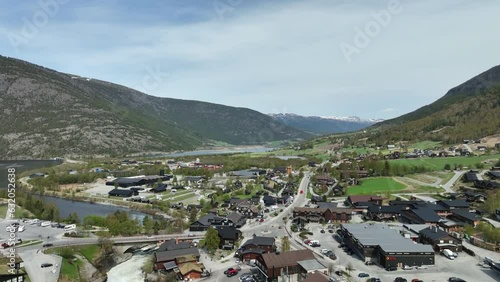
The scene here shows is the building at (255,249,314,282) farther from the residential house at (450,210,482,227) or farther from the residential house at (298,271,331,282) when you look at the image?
the residential house at (450,210,482,227)

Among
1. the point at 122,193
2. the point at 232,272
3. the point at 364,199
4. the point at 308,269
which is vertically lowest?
the point at 232,272

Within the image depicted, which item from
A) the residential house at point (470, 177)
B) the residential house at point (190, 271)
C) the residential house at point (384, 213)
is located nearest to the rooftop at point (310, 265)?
the residential house at point (190, 271)

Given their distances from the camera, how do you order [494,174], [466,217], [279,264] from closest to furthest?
[279,264] < [466,217] < [494,174]

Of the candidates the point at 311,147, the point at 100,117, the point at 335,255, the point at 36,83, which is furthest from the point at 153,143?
the point at 335,255

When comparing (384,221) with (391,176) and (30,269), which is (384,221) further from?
(30,269)

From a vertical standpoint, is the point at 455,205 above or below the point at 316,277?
above

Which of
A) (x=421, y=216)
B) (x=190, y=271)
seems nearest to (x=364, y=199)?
(x=421, y=216)

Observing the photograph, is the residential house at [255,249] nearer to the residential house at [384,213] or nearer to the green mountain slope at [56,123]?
the residential house at [384,213]

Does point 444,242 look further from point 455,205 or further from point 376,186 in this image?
point 376,186
